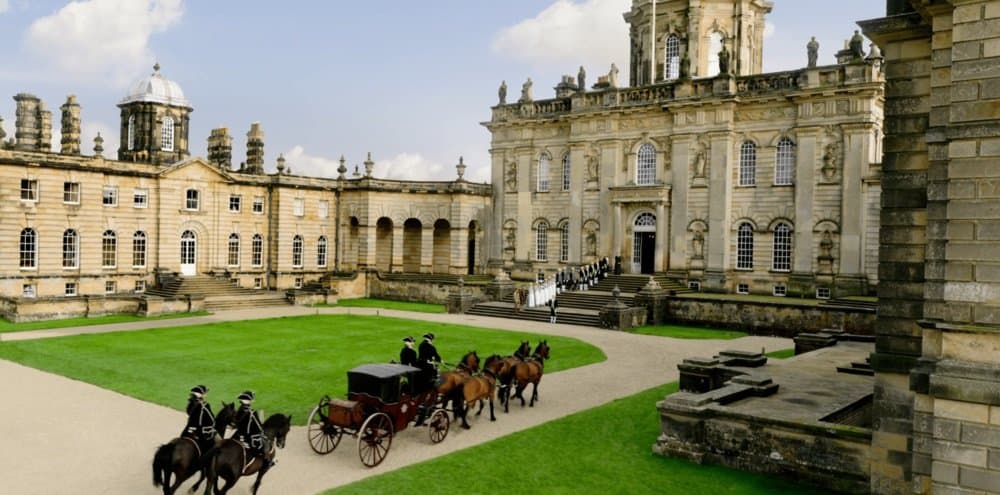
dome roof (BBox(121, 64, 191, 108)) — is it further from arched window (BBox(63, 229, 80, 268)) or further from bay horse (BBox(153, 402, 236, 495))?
bay horse (BBox(153, 402, 236, 495))

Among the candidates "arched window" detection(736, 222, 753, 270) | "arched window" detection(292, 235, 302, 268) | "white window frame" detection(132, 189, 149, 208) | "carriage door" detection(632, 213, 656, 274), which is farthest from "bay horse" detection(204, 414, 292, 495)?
"arched window" detection(292, 235, 302, 268)

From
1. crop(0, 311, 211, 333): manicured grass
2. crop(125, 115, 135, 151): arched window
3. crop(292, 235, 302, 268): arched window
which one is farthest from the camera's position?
crop(292, 235, 302, 268): arched window

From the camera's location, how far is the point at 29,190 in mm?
34875

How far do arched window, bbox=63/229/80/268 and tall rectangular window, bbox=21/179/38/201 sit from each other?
222 centimetres

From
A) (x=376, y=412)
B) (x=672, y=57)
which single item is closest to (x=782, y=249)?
(x=672, y=57)

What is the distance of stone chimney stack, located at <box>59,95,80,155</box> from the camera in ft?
132

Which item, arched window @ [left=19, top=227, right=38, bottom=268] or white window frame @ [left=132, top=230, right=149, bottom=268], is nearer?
arched window @ [left=19, top=227, right=38, bottom=268]

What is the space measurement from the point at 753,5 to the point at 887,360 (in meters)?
34.8

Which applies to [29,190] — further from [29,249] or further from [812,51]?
[812,51]

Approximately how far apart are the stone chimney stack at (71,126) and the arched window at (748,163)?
114 feet

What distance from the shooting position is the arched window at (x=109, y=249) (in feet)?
123

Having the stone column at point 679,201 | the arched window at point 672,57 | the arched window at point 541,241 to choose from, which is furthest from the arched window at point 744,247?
the arched window at point 541,241

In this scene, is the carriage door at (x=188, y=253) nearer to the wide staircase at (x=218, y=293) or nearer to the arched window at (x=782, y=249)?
the wide staircase at (x=218, y=293)

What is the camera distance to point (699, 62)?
40812 mm
